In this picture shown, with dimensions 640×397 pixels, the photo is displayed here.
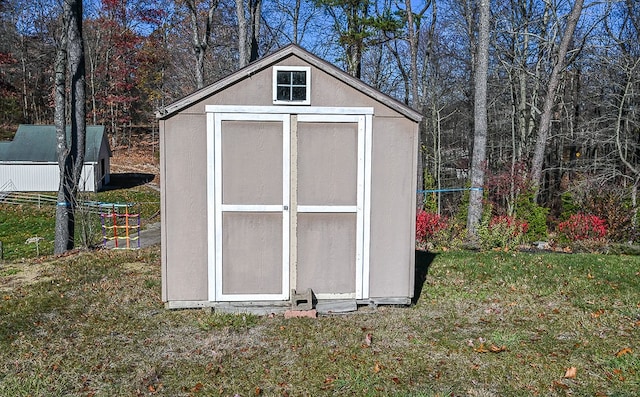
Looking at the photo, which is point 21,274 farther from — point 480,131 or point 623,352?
point 480,131

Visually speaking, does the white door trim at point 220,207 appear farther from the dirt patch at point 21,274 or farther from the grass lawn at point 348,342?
the dirt patch at point 21,274

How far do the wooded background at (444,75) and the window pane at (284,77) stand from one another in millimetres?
1559

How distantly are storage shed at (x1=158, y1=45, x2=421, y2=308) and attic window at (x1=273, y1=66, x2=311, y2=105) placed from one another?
0.04 feet

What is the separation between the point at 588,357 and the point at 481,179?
7.42 meters

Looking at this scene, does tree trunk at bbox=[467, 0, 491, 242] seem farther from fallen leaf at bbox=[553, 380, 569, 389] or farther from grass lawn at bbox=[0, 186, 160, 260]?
grass lawn at bbox=[0, 186, 160, 260]

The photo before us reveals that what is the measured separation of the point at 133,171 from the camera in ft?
101

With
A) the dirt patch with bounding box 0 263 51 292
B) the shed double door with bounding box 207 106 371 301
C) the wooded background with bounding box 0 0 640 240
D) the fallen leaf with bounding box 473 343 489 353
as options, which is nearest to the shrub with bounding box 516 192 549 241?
the wooded background with bounding box 0 0 640 240

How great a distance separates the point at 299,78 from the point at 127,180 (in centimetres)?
2531

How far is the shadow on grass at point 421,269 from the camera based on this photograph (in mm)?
7165

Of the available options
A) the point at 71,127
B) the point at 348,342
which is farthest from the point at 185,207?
the point at 71,127

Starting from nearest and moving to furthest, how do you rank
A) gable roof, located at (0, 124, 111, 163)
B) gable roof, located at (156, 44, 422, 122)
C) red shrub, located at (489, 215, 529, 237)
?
gable roof, located at (156, 44, 422, 122) < red shrub, located at (489, 215, 529, 237) < gable roof, located at (0, 124, 111, 163)

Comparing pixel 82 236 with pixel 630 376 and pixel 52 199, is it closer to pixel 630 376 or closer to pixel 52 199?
pixel 630 376

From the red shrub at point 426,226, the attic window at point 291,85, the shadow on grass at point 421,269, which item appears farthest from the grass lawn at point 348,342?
the red shrub at point 426,226

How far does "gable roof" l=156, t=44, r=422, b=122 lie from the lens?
5.97 m
